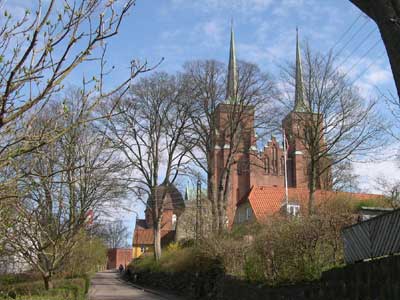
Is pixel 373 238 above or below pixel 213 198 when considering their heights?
below

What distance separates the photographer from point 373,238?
14.5 metres

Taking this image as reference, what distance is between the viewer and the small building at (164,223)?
4425cm

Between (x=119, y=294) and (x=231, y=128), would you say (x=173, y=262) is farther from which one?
(x=231, y=128)

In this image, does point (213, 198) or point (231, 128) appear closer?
point (213, 198)

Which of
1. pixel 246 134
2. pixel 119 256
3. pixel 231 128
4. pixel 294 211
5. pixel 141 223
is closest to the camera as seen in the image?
pixel 294 211

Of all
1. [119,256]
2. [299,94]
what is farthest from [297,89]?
[119,256]

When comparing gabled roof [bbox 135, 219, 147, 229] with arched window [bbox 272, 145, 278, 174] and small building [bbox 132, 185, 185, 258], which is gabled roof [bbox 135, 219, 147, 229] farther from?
arched window [bbox 272, 145, 278, 174]

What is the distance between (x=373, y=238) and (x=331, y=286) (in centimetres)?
181

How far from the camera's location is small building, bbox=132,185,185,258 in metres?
44.2

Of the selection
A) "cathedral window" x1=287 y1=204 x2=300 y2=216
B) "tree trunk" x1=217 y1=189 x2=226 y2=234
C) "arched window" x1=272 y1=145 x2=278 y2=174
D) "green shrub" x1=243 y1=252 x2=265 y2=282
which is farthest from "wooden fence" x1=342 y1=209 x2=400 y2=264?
"arched window" x1=272 y1=145 x2=278 y2=174

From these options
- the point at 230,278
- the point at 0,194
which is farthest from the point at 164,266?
the point at 0,194

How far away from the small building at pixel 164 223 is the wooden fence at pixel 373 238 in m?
27.9

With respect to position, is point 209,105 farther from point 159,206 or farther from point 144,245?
point 144,245

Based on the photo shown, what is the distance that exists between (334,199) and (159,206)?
23.1m
